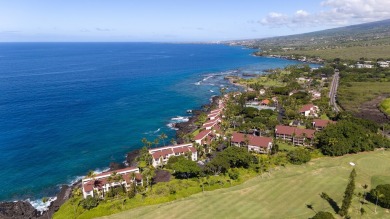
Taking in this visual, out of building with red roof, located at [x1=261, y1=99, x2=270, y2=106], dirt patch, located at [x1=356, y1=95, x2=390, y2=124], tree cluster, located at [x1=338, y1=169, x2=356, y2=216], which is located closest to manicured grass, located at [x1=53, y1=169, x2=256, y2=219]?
tree cluster, located at [x1=338, y1=169, x2=356, y2=216]

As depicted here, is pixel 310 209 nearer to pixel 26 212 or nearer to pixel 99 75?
pixel 26 212

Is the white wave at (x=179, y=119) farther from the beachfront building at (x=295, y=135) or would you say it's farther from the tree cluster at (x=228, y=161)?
the tree cluster at (x=228, y=161)

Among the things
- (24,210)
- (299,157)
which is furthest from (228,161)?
(24,210)

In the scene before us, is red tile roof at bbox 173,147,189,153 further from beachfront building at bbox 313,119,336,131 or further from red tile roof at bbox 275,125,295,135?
beachfront building at bbox 313,119,336,131

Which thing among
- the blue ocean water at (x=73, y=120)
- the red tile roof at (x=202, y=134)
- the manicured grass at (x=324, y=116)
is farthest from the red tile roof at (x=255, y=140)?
the manicured grass at (x=324, y=116)

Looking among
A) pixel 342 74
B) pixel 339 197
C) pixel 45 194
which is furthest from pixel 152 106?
pixel 342 74

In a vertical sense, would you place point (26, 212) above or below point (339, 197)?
below
